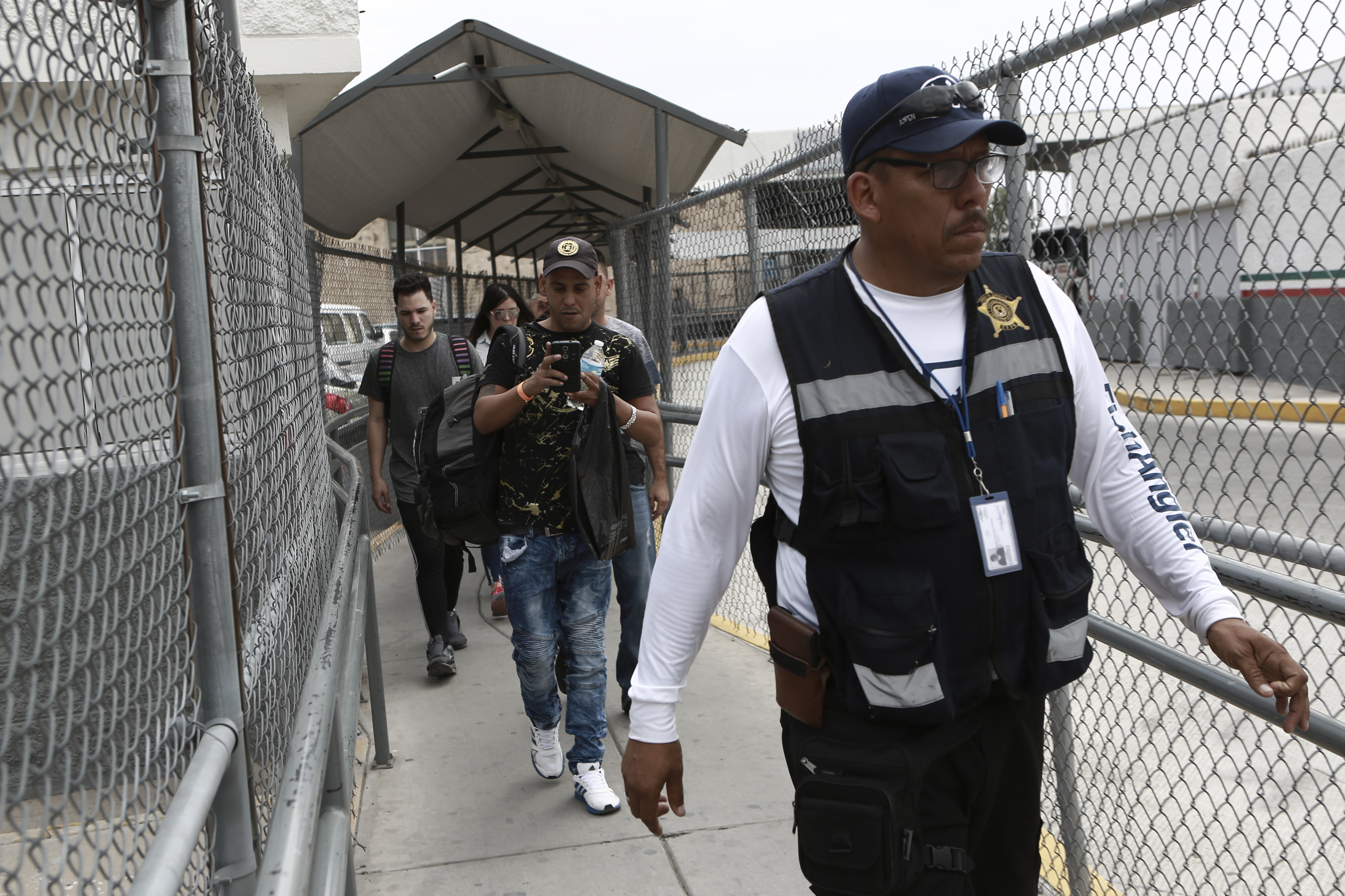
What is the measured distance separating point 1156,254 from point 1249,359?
370 mm

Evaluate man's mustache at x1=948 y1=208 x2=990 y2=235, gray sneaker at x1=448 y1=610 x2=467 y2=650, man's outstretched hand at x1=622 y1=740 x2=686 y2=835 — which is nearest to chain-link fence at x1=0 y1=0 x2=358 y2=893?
man's outstretched hand at x1=622 y1=740 x2=686 y2=835

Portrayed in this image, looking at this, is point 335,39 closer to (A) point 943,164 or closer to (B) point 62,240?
(A) point 943,164

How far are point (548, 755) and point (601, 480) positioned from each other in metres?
1.09

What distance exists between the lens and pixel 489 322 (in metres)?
6.55

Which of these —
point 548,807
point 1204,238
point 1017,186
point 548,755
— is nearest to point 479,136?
point 548,755

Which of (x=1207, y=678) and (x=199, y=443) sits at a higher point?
(x=199, y=443)

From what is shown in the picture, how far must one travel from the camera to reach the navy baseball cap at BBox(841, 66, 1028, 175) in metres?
2.03

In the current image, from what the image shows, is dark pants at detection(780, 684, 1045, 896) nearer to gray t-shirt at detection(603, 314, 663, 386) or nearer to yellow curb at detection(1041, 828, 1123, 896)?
yellow curb at detection(1041, 828, 1123, 896)

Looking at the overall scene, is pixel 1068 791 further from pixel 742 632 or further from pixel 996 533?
pixel 742 632

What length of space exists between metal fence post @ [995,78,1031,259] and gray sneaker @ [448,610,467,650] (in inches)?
150

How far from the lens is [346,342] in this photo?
9.02 meters

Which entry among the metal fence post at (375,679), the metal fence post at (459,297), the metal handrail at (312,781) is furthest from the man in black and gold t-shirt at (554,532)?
the metal fence post at (459,297)

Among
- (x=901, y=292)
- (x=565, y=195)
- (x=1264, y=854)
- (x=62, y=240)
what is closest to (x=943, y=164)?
(x=901, y=292)

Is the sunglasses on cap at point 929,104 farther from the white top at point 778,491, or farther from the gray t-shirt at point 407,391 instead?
the gray t-shirt at point 407,391
